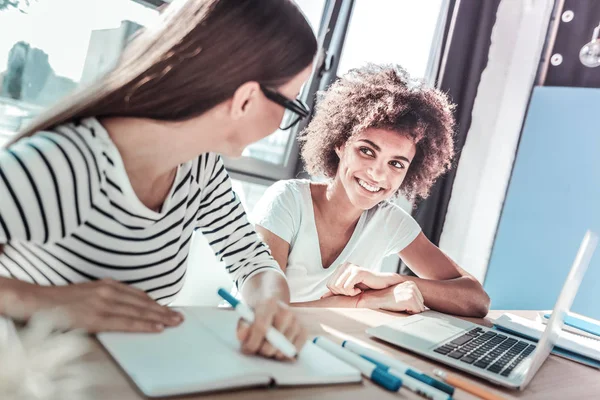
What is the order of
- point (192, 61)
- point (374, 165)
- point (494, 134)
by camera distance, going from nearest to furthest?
point (192, 61) < point (374, 165) < point (494, 134)

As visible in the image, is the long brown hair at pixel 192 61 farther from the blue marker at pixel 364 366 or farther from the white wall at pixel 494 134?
the white wall at pixel 494 134

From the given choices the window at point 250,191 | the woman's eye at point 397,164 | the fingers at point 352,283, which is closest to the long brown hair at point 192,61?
the fingers at point 352,283

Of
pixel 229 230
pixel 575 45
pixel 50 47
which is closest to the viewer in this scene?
pixel 229 230

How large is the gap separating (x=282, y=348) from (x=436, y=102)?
1.25 m

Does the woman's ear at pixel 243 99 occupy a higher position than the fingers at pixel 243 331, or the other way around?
the woman's ear at pixel 243 99

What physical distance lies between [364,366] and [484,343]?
1.34 ft

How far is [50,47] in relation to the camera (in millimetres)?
1366

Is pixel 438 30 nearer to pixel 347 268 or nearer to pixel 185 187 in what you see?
pixel 347 268

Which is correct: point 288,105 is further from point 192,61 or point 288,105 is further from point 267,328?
point 267,328

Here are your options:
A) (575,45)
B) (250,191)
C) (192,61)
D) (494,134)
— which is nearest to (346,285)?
(192,61)

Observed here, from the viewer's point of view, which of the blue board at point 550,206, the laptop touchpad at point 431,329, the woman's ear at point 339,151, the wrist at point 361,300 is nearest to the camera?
the laptop touchpad at point 431,329

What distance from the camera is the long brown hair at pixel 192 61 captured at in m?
0.65

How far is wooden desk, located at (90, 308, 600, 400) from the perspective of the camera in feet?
1.63

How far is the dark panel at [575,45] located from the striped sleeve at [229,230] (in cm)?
184
